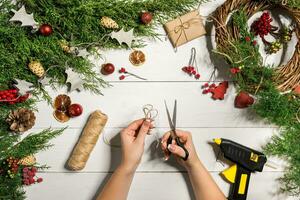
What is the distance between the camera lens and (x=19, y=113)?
148cm

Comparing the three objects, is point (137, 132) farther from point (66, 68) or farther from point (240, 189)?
point (240, 189)

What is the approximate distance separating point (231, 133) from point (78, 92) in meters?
0.63

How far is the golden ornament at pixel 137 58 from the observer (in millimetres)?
1528

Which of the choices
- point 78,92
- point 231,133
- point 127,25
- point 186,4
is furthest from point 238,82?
point 78,92

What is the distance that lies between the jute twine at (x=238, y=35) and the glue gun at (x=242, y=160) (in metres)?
0.27

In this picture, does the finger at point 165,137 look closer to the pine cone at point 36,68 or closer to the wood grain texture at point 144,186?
the wood grain texture at point 144,186

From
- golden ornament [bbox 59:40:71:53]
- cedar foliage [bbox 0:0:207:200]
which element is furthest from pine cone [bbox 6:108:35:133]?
golden ornament [bbox 59:40:71:53]

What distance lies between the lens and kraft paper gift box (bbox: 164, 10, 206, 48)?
4.93 feet

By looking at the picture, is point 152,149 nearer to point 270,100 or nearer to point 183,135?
point 183,135

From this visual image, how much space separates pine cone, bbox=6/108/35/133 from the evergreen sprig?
2.50 feet

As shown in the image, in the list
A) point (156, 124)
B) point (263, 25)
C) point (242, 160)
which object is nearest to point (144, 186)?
point (156, 124)

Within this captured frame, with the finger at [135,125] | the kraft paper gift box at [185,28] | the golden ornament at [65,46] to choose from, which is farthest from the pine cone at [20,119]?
the kraft paper gift box at [185,28]

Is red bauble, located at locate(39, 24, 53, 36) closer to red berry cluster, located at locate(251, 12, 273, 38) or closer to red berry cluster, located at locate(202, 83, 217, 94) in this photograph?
red berry cluster, located at locate(202, 83, 217, 94)

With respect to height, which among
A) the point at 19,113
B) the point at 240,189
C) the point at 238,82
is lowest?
the point at 240,189
